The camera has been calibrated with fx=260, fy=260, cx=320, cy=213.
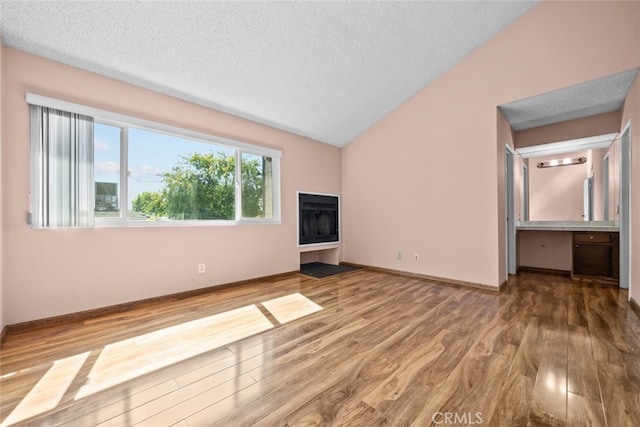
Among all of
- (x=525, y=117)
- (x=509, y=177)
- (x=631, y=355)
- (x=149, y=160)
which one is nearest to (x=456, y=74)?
(x=525, y=117)

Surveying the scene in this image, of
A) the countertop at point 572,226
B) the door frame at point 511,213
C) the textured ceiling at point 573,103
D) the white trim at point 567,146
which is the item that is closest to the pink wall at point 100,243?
the textured ceiling at point 573,103

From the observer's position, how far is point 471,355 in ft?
5.87

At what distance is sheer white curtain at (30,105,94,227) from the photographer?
2299 millimetres

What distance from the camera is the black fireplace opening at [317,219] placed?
15.0 feet

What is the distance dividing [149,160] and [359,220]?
3427mm

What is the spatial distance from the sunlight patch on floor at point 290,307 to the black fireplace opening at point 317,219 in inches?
60.7

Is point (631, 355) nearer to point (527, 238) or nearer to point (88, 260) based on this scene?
point (527, 238)

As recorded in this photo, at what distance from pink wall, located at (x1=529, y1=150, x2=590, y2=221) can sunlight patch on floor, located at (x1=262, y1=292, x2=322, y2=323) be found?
175 inches

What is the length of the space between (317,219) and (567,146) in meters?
4.24

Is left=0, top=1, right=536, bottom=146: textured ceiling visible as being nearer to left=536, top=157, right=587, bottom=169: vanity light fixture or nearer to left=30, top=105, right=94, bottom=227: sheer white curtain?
left=30, top=105, right=94, bottom=227: sheer white curtain

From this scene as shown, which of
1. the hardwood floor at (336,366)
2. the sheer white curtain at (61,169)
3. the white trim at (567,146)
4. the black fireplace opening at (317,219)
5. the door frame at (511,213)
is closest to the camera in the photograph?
the hardwood floor at (336,366)

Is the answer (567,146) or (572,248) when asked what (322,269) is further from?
(567,146)

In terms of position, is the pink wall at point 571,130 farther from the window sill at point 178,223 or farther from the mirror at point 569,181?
the window sill at point 178,223

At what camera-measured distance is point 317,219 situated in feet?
15.9
